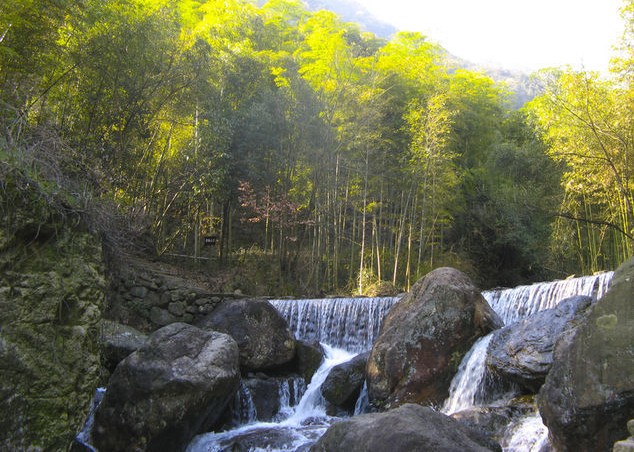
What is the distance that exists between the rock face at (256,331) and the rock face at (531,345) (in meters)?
3.51

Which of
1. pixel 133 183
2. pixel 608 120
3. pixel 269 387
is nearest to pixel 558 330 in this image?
pixel 269 387

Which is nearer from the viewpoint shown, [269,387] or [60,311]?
[60,311]

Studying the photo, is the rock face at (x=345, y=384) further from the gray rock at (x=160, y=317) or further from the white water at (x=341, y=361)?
the gray rock at (x=160, y=317)

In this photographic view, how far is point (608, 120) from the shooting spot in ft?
28.6

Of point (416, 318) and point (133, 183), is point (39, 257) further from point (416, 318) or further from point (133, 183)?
point (133, 183)

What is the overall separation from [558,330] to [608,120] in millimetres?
4784

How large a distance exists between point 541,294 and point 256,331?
4706 millimetres

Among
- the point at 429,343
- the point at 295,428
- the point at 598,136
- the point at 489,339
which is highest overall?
the point at 598,136

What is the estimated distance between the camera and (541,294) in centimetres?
826

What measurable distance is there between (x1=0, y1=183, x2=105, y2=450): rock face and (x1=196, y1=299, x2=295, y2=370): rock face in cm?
437

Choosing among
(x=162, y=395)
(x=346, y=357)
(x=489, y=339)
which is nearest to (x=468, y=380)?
(x=489, y=339)

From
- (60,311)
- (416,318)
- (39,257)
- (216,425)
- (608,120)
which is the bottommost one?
(216,425)

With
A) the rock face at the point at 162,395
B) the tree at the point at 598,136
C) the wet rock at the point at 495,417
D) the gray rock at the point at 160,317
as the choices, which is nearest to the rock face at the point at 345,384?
the rock face at the point at 162,395

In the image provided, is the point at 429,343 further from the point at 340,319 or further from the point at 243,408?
the point at 340,319
